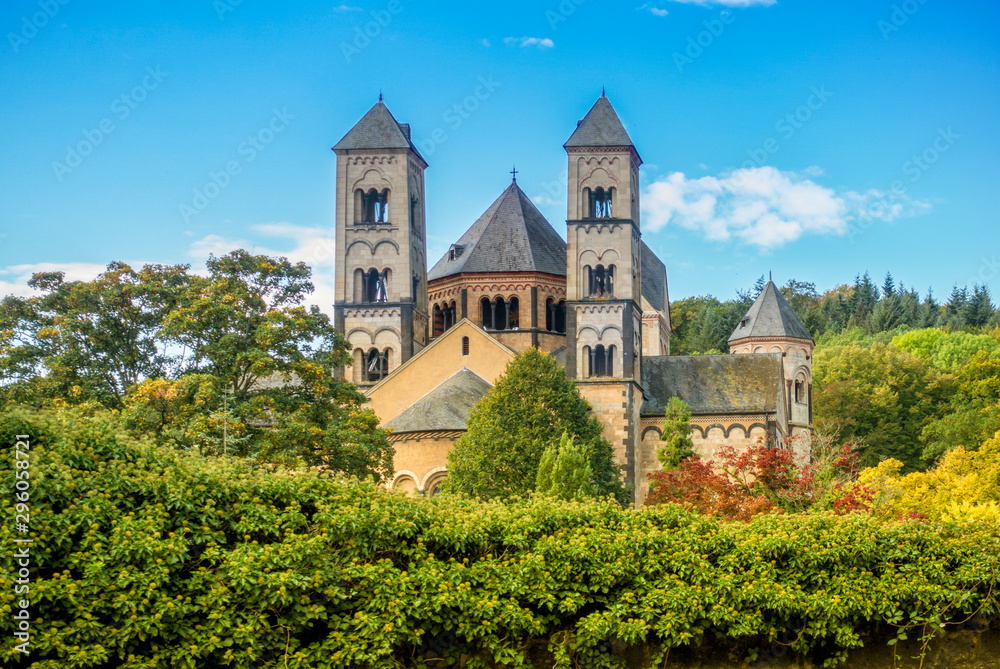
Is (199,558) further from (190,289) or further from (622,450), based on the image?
(622,450)

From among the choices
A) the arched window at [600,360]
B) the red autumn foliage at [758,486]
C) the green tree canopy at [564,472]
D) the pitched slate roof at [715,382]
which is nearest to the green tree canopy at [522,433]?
the green tree canopy at [564,472]

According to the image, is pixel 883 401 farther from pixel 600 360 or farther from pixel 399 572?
pixel 399 572

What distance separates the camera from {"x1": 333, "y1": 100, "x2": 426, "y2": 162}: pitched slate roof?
48781 mm

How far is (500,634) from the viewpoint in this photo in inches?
620

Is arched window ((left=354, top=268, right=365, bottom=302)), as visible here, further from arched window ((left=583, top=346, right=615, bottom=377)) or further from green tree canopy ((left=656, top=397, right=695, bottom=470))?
green tree canopy ((left=656, top=397, right=695, bottom=470))

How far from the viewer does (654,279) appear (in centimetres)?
6831

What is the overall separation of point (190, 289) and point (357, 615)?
1782cm

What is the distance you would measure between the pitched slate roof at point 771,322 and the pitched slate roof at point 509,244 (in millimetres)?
12066

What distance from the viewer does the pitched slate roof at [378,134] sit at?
48.8 metres

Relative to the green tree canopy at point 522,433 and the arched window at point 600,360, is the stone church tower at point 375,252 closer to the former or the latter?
the arched window at point 600,360

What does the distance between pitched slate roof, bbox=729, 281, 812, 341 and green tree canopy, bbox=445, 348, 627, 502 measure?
20.5 meters

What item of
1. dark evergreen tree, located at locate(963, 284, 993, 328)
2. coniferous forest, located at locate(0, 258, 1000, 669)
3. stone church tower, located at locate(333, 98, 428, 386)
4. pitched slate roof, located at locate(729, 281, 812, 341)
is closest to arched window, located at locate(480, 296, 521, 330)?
stone church tower, located at locate(333, 98, 428, 386)

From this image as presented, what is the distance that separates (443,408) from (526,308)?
1071cm

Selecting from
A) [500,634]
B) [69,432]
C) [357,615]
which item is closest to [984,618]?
[500,634]
